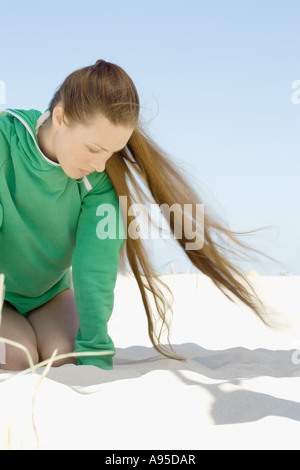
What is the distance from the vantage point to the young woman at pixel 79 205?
1792mm

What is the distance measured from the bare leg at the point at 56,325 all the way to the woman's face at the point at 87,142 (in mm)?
645

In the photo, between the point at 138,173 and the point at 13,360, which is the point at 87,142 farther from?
the point at 13,360

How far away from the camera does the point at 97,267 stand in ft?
6.59

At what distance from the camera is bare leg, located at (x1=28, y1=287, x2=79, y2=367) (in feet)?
7.04

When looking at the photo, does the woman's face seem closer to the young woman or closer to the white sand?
the young woman

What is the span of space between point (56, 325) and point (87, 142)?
0.81 m

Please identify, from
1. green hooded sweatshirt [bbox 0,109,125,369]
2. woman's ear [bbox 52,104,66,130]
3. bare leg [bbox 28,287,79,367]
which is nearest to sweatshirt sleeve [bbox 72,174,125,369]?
green hooded sweatshirt [bbox 0,109,125,369]

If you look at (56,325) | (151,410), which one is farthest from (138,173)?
(151,410)

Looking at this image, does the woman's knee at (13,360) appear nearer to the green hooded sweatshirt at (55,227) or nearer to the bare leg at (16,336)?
the bare leg at (16,336)

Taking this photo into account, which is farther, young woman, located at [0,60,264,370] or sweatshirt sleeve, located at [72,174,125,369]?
sweatshirt sleeve, located at [72,174,125,369]

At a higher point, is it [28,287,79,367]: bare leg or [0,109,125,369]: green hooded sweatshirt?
[0,109,125,369]: green hooded sweatshirt

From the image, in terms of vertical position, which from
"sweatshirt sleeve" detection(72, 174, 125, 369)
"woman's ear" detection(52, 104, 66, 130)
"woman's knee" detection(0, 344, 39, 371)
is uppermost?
"woman's ear" detection(52, 104, 66, 130)
